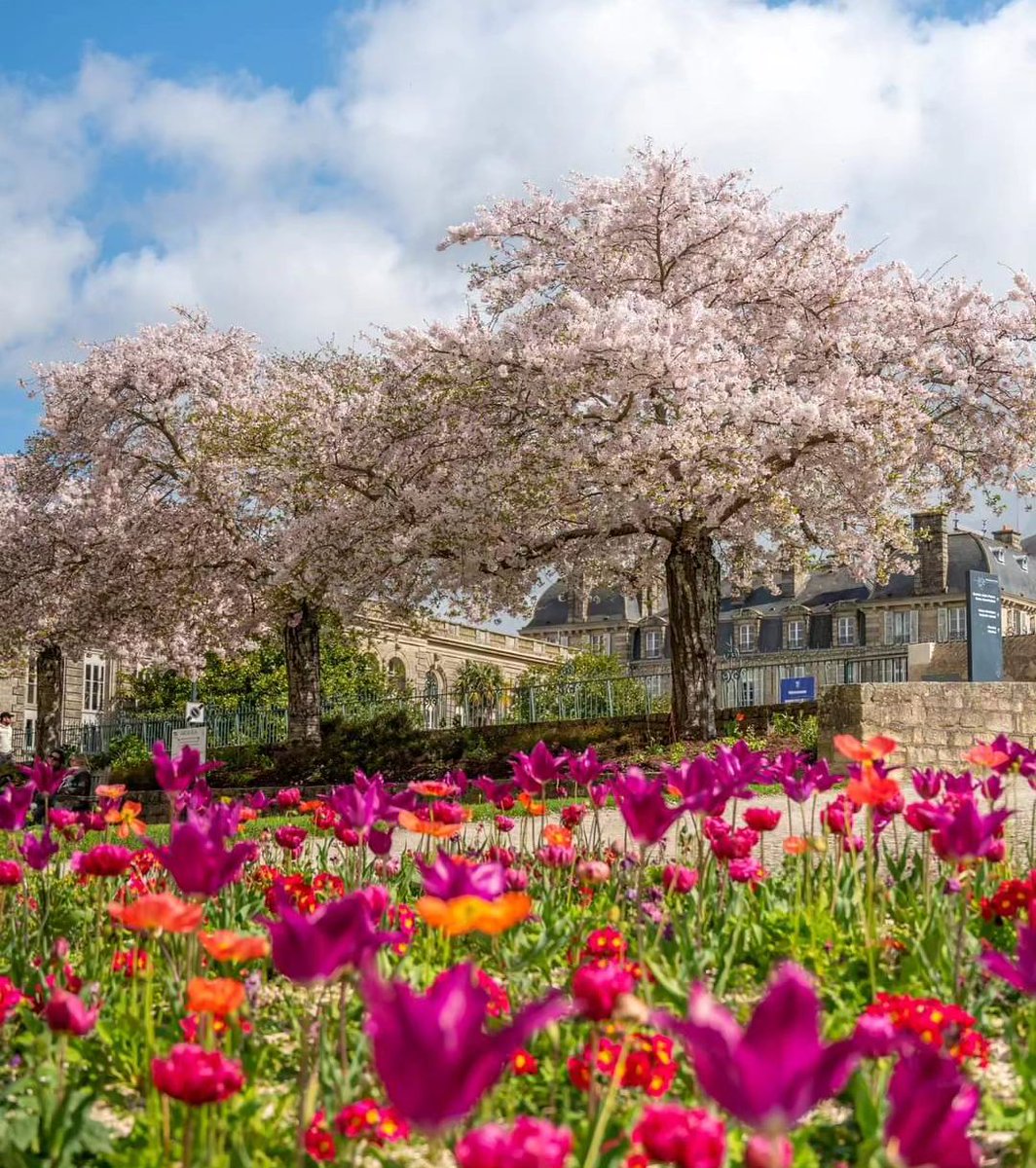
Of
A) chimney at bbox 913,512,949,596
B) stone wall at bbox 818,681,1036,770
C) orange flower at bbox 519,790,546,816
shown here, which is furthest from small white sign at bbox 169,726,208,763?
chimney at bbox 913,512,949,596

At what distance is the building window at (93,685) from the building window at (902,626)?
4552cm

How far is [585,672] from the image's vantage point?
6500 centimetres

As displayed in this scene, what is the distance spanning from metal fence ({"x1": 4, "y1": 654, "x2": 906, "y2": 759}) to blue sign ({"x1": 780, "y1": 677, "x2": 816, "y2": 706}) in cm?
33

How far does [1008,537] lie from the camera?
83875 millimetres

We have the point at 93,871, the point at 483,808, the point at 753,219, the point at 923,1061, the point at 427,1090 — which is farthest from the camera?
the point at 753,219

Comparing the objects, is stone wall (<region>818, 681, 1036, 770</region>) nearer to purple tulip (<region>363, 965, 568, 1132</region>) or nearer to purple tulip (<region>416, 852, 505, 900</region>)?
purple tulip (<region>416, 852, 505, 900</region>)

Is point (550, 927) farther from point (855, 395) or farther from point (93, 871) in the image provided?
point (855, 395)

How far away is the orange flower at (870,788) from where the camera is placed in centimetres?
387

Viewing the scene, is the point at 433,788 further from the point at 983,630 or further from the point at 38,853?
the point at 983,630

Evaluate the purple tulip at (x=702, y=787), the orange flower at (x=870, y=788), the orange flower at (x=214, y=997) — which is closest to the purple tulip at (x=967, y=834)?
the orange flower at (x=870, y=788)

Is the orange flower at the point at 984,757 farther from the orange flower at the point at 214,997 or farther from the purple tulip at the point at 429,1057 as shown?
the purple tulip at the point at 429,1057

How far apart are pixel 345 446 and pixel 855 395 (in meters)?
8.53

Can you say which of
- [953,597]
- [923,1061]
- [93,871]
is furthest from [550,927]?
[953,597]

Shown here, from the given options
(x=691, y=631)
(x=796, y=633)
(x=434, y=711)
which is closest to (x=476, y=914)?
(x=691, y=631)
